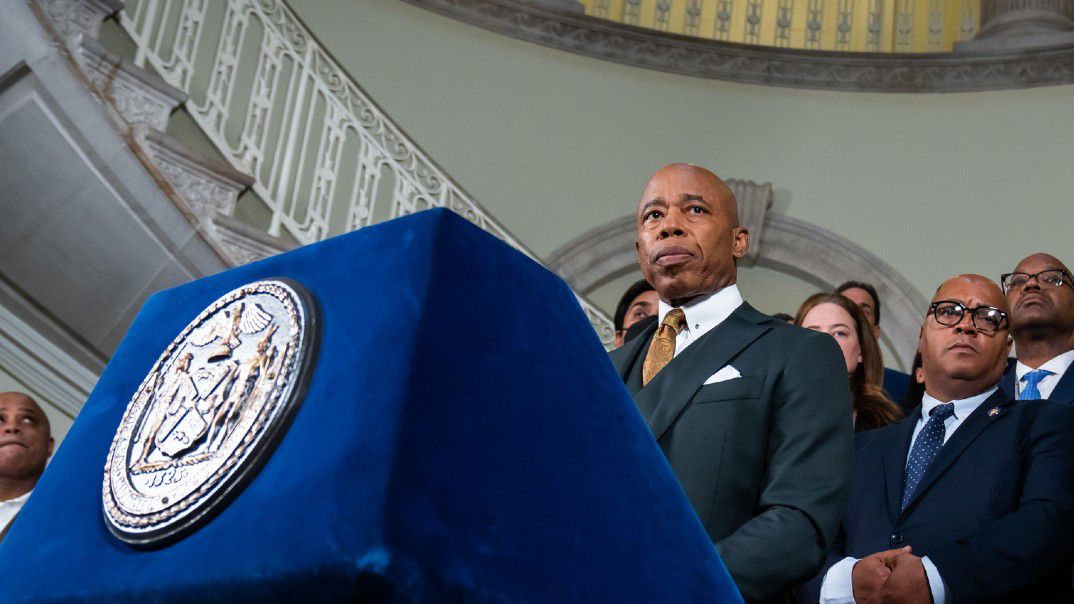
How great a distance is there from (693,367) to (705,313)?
0.12 m

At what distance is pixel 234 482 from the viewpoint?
2.26 feet

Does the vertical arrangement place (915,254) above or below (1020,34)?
below

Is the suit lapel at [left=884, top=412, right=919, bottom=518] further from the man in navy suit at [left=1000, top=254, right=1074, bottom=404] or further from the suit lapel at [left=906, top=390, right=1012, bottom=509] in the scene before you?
the man in navy suit at [left=1000, top=254, right=1074, bottom=404]

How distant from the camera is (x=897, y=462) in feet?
8.71

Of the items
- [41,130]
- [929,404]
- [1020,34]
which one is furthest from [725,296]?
[1020,34]

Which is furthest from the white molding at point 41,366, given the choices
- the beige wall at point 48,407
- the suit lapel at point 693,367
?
the suit lapel at point 693,367

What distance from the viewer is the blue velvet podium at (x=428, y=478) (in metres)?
0.62

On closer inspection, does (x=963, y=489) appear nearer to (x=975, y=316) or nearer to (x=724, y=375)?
(x=975, y=316)

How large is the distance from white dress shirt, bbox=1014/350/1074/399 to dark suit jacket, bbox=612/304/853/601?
75.9 inches

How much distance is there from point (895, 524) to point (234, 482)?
205 centimetres

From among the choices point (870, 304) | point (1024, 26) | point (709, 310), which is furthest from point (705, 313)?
point (1024, 26)

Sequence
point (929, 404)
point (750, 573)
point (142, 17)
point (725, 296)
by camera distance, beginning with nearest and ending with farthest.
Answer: point (750, 573) < point (725, 296) < point (929, 404) < point (142, 17)

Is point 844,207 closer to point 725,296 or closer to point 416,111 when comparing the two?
point 416,111

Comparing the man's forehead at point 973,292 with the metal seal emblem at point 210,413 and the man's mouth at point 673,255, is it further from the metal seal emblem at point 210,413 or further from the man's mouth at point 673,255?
the metal seal emblem at point 210,413
